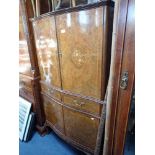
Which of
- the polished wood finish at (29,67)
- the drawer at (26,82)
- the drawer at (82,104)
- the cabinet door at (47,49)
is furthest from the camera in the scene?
the drawer at (26,82)

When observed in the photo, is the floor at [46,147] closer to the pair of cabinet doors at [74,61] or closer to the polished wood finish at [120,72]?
the pair of cabinet doors at [74,61]

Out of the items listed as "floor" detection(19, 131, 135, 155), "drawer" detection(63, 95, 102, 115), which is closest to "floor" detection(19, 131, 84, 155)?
"floor" detection(19, 131, 135, 155)

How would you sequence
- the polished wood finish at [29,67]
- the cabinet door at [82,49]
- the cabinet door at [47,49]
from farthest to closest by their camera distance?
the polished wood finish at [29,67] < the cabinet door at [47,49] < the cabinet door at [82,49]

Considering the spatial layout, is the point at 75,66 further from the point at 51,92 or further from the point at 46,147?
the point at 46,147

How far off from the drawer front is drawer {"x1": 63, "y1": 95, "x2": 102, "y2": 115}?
185 millimetres

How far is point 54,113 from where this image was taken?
183cm

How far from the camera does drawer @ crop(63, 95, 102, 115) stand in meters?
1.33

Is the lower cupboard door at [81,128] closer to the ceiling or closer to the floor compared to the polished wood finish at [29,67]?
closer to the floor

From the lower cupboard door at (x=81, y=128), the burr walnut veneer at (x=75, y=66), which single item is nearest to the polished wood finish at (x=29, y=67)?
the burr walnut veneer at (x=75, y=66)

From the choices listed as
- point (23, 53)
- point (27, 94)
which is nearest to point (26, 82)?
point (27, 94)

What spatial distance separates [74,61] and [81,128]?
72 cm

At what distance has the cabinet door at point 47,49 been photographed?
1.48 metres
